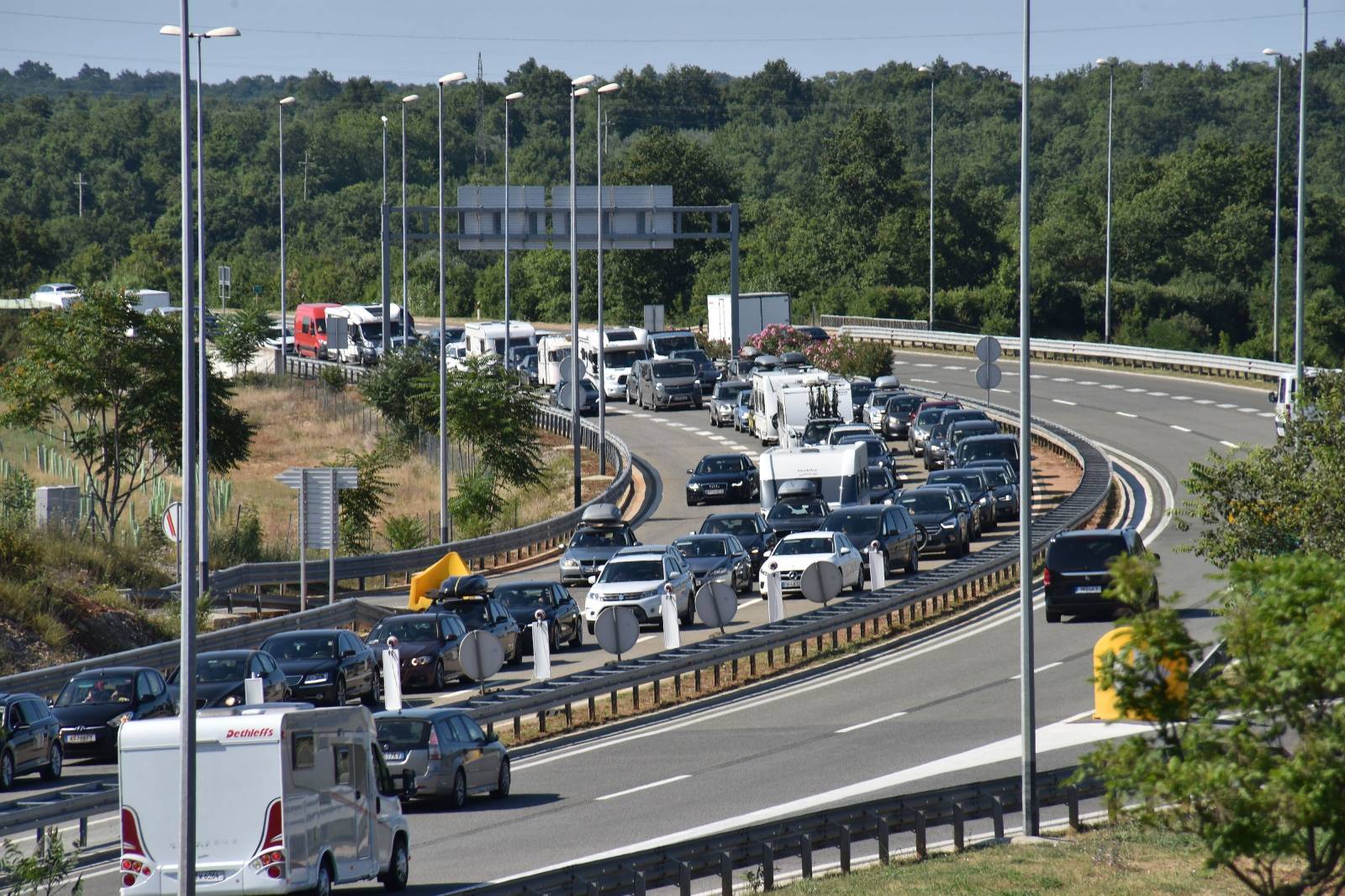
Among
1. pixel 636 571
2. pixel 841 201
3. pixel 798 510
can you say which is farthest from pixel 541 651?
pixel 841 201

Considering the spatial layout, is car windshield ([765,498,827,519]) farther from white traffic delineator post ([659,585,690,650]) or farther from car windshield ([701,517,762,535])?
white traffic delineator post ([659,585,690,650])

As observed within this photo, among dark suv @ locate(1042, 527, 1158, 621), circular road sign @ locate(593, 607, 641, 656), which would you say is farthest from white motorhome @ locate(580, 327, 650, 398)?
circular road sign @ locate(593, 607, 641, 656)

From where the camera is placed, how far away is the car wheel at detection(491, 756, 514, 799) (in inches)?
858

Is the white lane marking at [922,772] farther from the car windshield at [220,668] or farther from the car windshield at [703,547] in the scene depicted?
the car windshield at [703,547]

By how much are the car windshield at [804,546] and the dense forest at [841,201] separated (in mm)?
50329

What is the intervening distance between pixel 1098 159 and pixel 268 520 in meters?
97.4

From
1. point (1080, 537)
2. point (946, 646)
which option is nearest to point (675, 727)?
point (946, 646)

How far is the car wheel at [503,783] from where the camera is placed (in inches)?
858

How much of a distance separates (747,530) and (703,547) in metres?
3.02

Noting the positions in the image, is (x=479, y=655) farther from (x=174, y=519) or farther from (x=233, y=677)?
(x=174, y=519)

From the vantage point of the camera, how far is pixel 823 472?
143 feet

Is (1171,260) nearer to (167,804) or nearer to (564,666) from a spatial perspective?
(564,666)

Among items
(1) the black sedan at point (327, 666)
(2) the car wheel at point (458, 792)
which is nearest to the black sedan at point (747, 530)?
(1) the black sedan at point (327, 666)

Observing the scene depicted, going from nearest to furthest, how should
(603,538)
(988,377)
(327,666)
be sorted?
(327,666) → (603,538) → (988,377)
